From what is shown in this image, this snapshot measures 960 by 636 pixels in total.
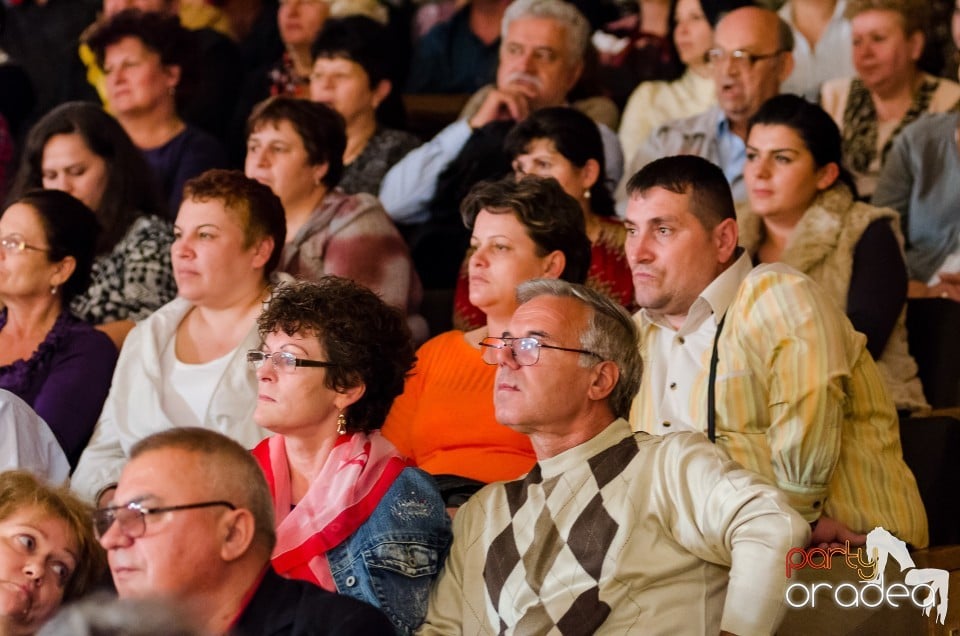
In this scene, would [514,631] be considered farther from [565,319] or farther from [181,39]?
[181,39]

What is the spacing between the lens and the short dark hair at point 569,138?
13.9 ft

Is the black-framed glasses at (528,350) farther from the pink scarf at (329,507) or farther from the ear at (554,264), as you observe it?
the ear at (554,264)

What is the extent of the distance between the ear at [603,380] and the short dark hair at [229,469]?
0.71 metres

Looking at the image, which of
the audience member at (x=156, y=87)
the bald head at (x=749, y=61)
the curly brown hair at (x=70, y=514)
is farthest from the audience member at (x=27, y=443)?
the bald head at (x=749, y=61)

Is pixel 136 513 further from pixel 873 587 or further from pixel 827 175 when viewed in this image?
pixel 827 175

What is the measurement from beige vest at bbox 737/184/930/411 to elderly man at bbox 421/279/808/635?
1.20m

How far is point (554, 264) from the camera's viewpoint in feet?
11.7

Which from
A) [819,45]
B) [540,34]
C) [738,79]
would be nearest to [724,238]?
[738,79]

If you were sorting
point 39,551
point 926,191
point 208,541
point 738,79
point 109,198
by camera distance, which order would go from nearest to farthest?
point 208,541
point 39,551
point 109,198
point 926,191
point 738,79

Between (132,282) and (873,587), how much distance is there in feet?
7.22

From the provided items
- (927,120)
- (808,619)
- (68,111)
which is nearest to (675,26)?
(927,120)

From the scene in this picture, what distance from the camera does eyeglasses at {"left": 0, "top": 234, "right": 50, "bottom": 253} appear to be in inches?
154

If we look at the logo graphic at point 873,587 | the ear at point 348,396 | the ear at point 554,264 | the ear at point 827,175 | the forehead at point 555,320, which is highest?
the ear at point 827,175

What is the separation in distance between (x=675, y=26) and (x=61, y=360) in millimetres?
2774
